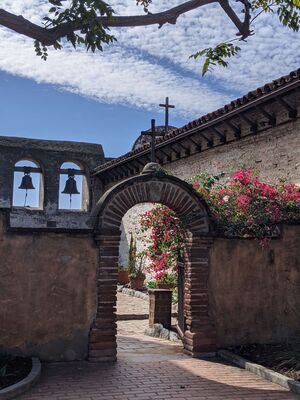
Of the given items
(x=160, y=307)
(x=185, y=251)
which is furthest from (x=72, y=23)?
(x=160, y=307)

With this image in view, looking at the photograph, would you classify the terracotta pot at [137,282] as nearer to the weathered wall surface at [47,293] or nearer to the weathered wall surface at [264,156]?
the weathered wall surface at [264,156]

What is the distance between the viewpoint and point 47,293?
7.32m

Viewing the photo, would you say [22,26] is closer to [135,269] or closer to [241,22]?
[241,22]

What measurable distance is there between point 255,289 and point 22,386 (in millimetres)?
4263

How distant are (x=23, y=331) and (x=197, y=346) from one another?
9.04 feet

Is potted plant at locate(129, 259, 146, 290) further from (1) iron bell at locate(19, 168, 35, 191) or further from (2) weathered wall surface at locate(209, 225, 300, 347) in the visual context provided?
(2) weathered wall surface at locate(209, 225, 300, 347)

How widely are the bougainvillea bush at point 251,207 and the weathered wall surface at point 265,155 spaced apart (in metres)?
0.79

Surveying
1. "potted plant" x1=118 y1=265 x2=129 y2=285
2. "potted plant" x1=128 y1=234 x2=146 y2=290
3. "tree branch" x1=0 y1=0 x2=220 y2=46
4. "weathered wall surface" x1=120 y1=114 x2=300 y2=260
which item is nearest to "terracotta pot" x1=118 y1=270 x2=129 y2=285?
"potted plant" x1=118 y1=265 x2=129 y2=285

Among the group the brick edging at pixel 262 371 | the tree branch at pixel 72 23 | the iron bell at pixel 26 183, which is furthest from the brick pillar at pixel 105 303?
the iron bell at pixel 26 183

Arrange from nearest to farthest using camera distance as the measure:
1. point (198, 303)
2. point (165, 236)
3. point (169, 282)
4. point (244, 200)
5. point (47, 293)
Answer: point (47, 293) → point (198, 303) → point (244, 200) → point (165, 236) → point (169, 282)

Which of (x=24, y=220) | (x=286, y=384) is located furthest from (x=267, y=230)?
(x=24, y=220)

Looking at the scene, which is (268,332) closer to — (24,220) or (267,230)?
(267,230)

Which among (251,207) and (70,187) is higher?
(70,187)

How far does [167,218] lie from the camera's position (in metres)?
9.04
